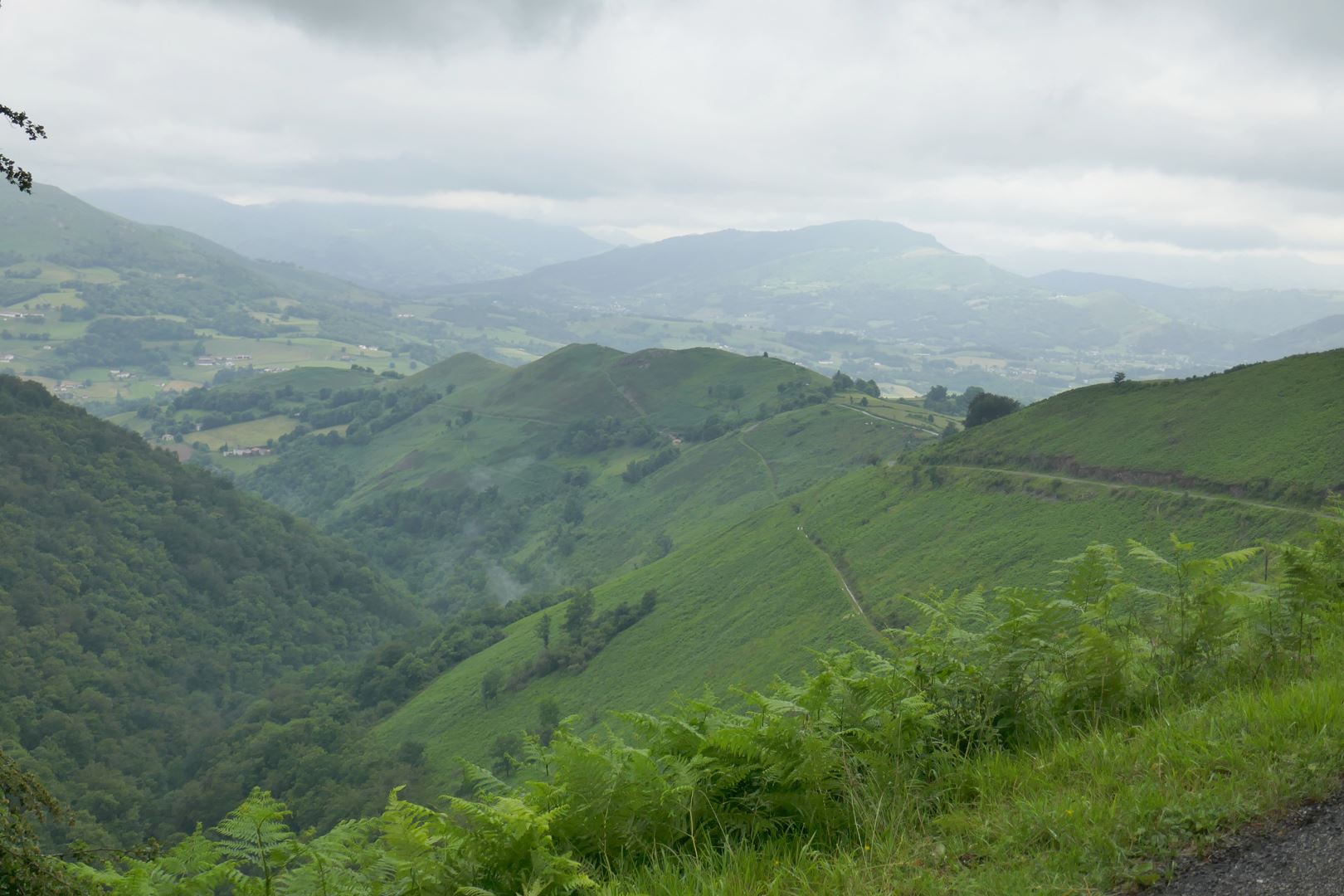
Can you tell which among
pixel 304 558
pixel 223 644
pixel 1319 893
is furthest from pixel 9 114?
pixel 304 558

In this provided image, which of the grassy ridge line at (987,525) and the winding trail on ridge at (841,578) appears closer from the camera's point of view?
the grassy ridge line at (987,525)

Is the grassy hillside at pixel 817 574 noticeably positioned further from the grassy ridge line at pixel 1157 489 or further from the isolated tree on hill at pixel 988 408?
the isolated tree on hill at pixel 988 408

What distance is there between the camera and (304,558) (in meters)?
140

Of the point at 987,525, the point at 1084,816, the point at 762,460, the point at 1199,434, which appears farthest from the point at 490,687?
the point at 1084,816

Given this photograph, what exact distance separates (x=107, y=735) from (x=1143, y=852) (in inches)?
4002

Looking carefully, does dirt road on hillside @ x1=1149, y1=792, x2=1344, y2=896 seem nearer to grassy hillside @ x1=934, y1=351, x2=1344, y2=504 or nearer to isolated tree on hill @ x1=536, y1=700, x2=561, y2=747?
grassy hillside @ x1=934, y1=351, x2=1344, y2=504

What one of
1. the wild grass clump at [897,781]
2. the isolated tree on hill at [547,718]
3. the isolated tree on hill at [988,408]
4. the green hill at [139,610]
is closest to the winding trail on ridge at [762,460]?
the isolated tree on hill at [988,408]

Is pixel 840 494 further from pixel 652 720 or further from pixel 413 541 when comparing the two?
pixel 413 541

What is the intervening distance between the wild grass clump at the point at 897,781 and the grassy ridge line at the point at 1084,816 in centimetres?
2

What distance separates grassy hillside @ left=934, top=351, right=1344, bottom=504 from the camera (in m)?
67.1

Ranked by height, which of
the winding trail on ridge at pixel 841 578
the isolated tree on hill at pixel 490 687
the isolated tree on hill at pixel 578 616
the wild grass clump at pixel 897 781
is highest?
the wild grass clump at pixel 897 781

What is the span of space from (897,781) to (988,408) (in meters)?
123

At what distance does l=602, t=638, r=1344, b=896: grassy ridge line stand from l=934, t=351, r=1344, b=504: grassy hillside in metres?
67.9

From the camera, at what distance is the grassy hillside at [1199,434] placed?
6712cm
